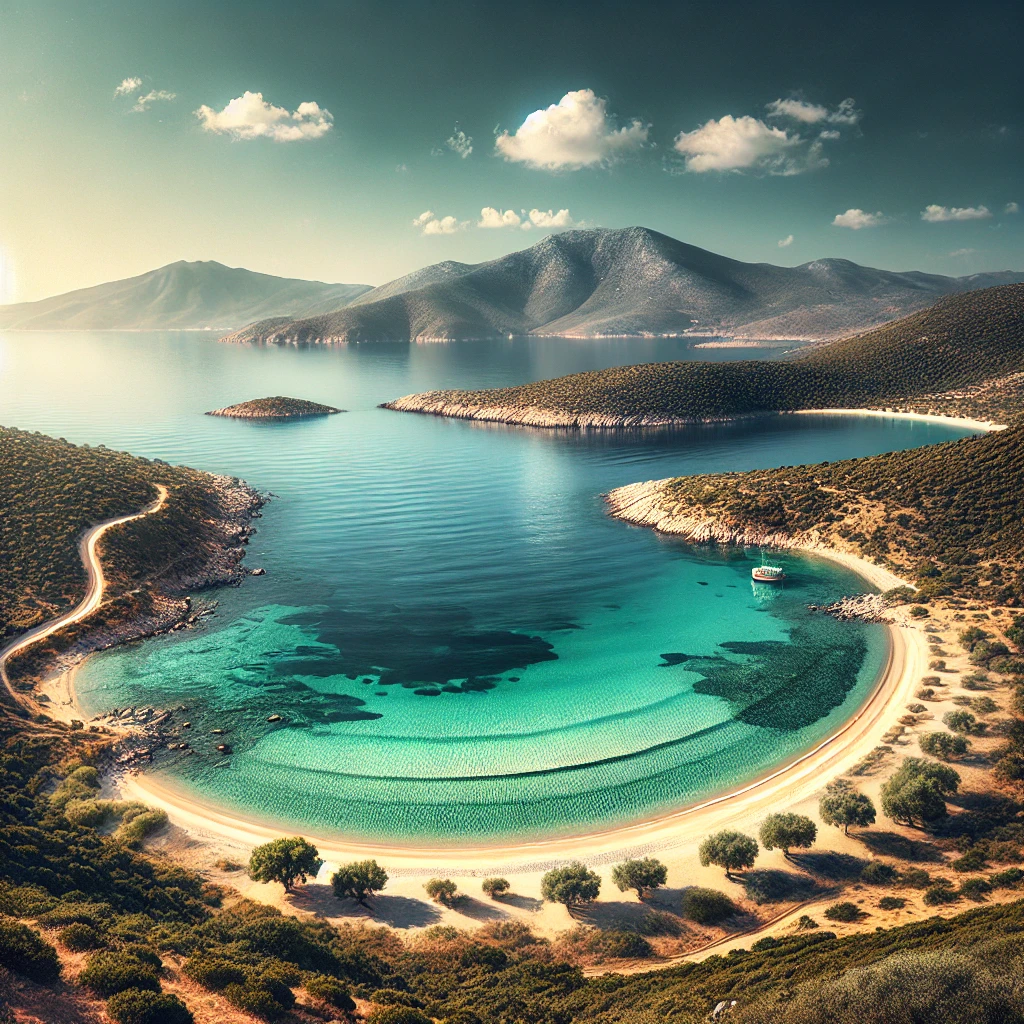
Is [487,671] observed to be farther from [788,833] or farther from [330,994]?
[330,994]

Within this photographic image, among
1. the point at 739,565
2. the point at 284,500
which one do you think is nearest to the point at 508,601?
the point at 739,565

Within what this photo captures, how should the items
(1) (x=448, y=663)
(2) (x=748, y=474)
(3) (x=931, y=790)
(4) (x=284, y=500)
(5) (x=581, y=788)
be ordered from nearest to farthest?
(3) (x=931, y=790)
(5) (x=581, y=788)
(1) (x=448, y=663)
(2) (x=748, y=474)
(4) (x=284, y=500)

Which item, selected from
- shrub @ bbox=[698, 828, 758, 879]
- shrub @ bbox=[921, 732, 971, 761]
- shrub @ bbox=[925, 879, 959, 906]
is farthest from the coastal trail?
shrub @ bbox=[921, 732, 971, 761]

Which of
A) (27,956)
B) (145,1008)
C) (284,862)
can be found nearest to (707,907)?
(284,862)

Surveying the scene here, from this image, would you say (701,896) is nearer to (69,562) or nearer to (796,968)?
(796,968)

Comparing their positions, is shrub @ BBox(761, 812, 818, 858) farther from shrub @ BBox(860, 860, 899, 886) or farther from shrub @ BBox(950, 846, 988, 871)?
shrub @ BBox(950, 846, 988, 871)

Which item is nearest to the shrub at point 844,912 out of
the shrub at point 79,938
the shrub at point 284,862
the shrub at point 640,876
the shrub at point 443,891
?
the shrub at point 640,876

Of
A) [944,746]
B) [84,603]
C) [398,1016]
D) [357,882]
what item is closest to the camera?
[398,1016]
